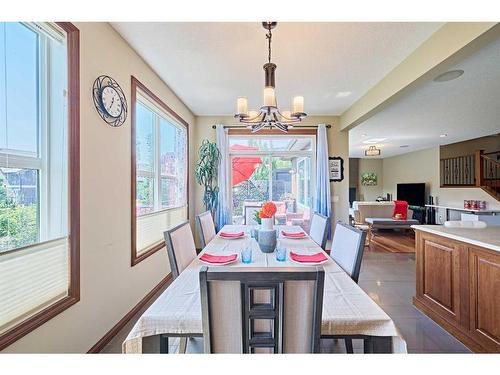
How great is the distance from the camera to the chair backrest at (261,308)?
2.97ft

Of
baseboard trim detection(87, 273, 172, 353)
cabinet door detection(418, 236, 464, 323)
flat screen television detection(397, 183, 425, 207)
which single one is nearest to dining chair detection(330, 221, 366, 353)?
cabinet door detection(418, 236, 464, 323)

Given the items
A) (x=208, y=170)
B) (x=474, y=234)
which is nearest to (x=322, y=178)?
(x=208, y=170)

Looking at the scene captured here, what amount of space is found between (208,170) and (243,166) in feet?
2.68

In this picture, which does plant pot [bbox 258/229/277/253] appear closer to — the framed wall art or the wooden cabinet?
the wooden cabinet

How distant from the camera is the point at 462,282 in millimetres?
2074

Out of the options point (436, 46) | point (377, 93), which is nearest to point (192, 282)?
point (436, 46)

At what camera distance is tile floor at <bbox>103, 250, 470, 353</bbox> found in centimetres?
203

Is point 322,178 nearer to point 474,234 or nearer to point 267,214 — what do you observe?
point 474,234

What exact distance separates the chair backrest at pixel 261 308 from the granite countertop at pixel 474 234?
1.63m

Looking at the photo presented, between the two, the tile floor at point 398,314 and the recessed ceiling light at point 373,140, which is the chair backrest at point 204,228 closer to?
the tile floor at point 398,314

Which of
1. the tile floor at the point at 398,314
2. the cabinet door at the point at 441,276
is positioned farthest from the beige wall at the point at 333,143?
the cabinet door at the point at 441,276

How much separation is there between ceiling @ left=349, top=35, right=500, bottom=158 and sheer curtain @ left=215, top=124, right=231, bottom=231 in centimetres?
270

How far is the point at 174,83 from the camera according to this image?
3.39 m
